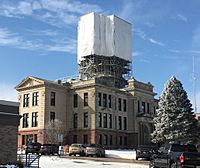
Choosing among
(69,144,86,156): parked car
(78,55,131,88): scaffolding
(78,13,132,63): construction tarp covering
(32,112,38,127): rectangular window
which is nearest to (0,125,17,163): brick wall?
(69,144,86,156): parked car

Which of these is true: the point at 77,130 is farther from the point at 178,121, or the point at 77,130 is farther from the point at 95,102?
the point at 178,121

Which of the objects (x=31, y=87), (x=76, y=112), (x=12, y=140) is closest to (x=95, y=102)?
(x=76, y=112)

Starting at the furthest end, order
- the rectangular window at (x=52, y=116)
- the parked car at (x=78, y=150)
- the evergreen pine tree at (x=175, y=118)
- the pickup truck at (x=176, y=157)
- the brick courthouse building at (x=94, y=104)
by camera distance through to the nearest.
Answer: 1. the rectangular window at (x=52, y=116)
2. the brick courthouse building at (x=94, y=104)
3. the evergreen pine tree at (x=175, y=118)
4. the parked car at (x=78, y=150)
5. the pickup truck at (x=176, y=157)

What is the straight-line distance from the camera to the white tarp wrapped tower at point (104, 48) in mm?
85688

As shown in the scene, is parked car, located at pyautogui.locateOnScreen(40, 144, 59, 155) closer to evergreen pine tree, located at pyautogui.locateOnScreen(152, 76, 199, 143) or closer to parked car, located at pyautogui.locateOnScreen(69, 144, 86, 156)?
parked car, located at pyautogui.locateOnScreen(69, 144, 86, 156)

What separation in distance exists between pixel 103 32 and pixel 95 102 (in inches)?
889

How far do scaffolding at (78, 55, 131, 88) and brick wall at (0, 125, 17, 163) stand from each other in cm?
5448

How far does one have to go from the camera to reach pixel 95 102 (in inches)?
2840

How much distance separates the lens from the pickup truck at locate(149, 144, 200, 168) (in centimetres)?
2456

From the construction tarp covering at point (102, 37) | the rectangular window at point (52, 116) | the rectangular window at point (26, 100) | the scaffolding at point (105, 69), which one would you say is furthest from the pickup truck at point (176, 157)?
the construction tarp covering at point (102, 37)

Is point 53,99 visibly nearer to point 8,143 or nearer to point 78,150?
point 78,150

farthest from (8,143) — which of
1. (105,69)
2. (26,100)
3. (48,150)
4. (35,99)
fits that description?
(105,69)

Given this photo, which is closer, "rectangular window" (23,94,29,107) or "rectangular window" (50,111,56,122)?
"rectangular window" (50,111,56,122)

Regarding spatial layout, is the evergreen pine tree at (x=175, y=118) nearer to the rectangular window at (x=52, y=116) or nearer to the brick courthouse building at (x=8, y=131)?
the rectangular window at (x=52, y=116)
